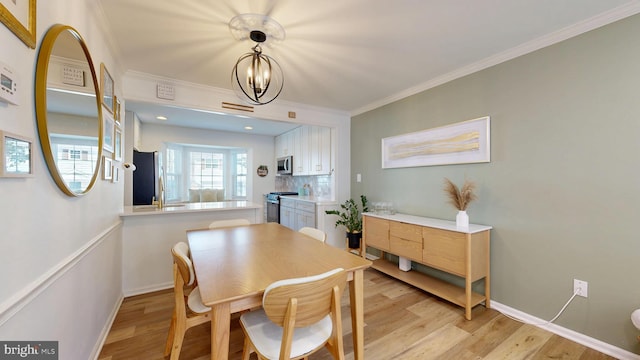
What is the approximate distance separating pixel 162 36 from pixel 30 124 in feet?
4.69

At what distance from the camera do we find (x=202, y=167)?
5.89 meters

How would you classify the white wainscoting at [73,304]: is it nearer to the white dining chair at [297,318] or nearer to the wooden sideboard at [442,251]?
the white dining chair at [297,318]

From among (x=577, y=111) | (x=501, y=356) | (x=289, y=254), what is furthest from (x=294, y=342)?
(x=577, y=111)

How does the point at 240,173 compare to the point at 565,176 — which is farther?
the point at 240,173

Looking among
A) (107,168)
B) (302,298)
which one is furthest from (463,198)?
(107,168)

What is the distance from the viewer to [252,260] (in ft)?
4.86

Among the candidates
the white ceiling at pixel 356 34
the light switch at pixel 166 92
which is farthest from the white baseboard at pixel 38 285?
the light switch at pixel 166 92

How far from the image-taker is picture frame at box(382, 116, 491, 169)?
241cm

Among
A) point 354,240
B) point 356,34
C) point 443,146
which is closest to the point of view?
point 356,34

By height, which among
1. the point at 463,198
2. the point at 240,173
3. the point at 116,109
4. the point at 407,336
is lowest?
the point at 407,336

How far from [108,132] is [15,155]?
117 cm

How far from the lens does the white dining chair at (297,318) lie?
1043 millimetres

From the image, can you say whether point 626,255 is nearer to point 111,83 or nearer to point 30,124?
point 30,124

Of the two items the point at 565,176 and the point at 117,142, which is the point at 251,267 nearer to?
the point at 117,142
